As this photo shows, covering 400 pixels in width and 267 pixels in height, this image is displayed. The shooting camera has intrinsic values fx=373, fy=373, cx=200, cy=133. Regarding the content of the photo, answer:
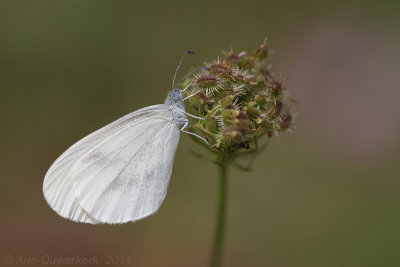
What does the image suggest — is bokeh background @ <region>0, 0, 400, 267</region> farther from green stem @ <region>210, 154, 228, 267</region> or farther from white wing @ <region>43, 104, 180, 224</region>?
white wing @ <region>43, 104, 180, 224</region>

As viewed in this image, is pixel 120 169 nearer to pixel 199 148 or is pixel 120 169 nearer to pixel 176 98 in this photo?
pixel 176 98

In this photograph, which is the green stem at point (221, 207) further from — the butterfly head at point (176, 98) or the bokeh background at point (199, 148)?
the bokeh background at point (199, 148)

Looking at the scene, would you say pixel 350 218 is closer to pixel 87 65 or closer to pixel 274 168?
pixel 274 168

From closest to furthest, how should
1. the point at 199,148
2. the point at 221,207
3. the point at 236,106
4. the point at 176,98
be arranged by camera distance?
the point at 236,106, the point at 221,207, the point at 176,98, the point at 199,148

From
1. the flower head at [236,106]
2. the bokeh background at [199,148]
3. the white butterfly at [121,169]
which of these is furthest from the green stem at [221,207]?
the bokeh background at [199,148]

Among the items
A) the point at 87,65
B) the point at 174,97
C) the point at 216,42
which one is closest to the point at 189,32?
the point at 216,42

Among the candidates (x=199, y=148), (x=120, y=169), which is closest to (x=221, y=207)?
(x=120, y=169)

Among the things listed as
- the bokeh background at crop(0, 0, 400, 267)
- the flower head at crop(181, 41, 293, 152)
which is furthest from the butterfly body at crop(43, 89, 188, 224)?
the bokeh background at crop(0, 0, 400, 267)
